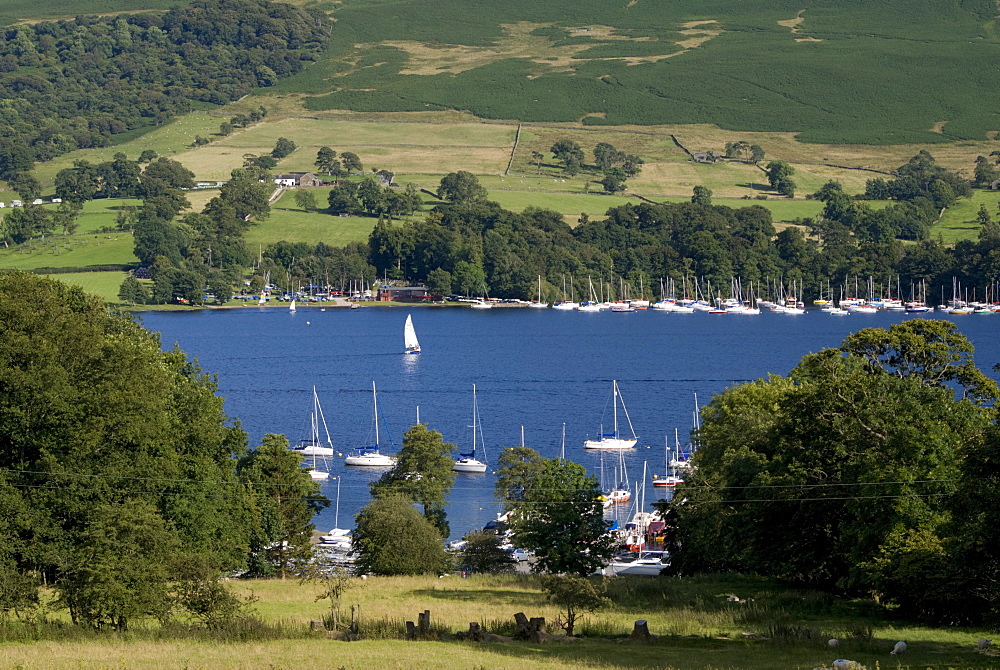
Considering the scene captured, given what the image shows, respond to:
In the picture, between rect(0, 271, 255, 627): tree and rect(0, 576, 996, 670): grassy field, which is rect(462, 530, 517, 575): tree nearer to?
rect(0, 271, 255, 627): tree

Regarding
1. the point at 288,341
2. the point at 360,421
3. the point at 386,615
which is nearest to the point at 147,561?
the point at 386,615

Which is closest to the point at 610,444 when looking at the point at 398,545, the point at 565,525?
the point at 565,525

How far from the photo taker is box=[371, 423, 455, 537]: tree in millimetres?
54375

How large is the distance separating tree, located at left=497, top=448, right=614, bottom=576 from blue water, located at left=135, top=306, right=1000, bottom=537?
16.3 metres

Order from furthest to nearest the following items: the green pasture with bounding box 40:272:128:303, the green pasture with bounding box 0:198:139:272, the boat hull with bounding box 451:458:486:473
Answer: the green pasture with bounding box 0:198:139:272 → the green pasture with bounding box 40:272:128:303 → the boat hull with bounding box 451:458:486:473

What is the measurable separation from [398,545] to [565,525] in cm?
545

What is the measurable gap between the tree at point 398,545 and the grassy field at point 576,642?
7641 millimetres

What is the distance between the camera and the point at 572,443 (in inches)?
3270

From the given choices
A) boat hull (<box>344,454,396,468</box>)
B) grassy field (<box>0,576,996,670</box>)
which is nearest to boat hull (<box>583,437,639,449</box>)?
boat hull (<box>344,454,396,468</box>)

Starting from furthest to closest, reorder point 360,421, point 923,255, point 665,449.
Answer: point 923,255 < point 360,421 < point 665,449

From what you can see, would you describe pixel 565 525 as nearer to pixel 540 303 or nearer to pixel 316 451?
→ pixel 316 451

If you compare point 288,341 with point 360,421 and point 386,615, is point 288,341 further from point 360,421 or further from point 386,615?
point 386,615

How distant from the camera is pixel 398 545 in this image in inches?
1773

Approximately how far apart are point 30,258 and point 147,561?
169 metres
